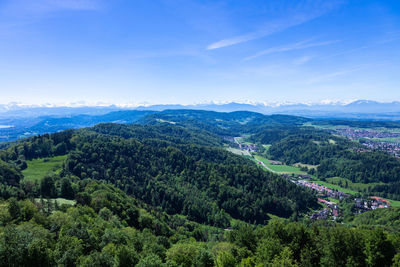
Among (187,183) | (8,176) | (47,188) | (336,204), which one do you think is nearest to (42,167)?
(8,176)

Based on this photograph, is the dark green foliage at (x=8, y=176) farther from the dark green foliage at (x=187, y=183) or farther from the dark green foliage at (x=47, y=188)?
the dark green foliage at (x=187, y=183)

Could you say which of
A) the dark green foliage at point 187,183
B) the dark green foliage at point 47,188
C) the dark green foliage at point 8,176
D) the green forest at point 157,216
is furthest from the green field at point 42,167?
the dark green foliage at point 47,188

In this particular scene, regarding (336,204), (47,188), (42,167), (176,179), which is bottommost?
(336,204)

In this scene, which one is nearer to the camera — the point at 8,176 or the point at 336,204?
the point at 8,176

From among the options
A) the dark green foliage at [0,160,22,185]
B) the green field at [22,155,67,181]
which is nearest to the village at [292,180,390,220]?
the dark green foliage at [0,160,22,185]

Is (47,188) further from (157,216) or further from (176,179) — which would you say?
(176,179)

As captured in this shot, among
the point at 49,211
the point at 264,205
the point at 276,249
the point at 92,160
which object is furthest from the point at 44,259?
the point at 264,205

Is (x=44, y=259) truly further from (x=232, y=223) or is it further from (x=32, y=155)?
(x=32, y=155)
